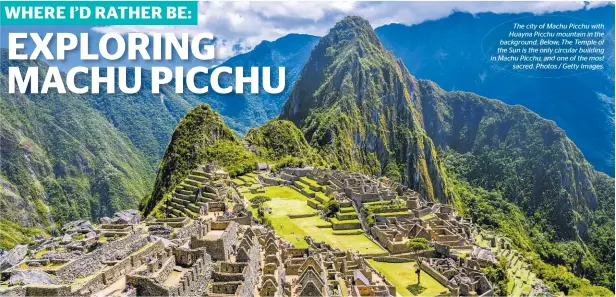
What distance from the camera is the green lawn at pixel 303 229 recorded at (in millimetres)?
44594

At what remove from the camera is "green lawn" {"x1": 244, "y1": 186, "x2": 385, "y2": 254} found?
146 feet

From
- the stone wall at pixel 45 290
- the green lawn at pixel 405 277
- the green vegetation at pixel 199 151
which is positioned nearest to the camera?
the stone wall at pixel 45 290

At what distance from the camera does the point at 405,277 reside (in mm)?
39469

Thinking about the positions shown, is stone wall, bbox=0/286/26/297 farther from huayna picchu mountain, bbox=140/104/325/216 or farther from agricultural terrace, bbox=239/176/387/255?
huayna picchu mountain, bbox=140/104/325/216

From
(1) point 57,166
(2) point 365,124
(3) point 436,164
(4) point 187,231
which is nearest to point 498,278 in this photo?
(4) point 187,231

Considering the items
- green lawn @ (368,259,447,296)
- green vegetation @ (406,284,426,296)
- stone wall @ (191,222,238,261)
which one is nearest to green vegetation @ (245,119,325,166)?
green lawn @ (368,259,447,296)

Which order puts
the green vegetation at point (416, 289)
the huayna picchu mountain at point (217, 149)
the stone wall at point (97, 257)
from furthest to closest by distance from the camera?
the huayna picchu mountain at point (217, 149)
the green vegetation at point (416, 289)
the stone wall at point (97, 257)

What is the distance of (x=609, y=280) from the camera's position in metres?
96.8

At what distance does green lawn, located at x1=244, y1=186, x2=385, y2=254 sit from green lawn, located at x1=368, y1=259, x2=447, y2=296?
222 centimetres

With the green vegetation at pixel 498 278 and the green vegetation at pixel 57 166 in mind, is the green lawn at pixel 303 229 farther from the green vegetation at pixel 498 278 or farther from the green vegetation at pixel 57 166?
the green vegetation at pixel 57 166

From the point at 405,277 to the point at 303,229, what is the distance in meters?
12.1

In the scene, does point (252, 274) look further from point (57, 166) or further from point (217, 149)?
point (57, 166)

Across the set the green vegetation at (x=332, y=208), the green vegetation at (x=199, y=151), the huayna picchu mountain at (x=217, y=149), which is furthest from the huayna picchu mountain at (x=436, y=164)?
the green vegetation at (x=332, y=208)

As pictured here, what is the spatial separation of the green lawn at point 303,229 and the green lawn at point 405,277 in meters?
2.22
